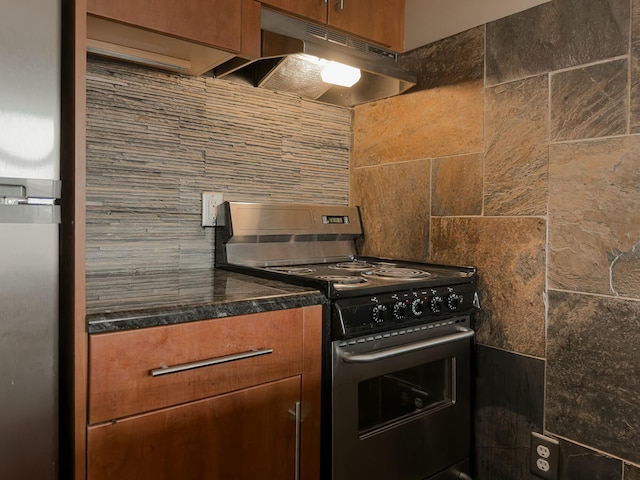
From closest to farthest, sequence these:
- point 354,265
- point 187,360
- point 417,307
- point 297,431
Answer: point 187,360
point 297,431
point 417,307
point 354,265

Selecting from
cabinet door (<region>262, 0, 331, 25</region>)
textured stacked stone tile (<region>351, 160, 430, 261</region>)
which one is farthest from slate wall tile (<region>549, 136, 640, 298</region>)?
cabinet door (<region>262, 0, 331, 25</region>)

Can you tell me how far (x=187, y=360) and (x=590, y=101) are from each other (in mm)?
1432

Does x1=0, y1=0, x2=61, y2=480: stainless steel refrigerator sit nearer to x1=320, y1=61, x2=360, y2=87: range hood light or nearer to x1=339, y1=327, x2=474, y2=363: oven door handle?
x1=339, y1=327, x2=474, y2=363: oven door handle

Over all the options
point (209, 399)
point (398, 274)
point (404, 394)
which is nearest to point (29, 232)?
point (209, 399)

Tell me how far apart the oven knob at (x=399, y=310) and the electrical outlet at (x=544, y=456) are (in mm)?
675

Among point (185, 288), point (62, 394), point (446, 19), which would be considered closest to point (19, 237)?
point (62, 394)

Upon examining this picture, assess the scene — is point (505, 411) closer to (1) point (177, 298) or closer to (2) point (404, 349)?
(2) point (404, 349)

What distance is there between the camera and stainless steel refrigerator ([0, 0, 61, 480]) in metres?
0.90

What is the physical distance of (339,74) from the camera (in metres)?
1.88

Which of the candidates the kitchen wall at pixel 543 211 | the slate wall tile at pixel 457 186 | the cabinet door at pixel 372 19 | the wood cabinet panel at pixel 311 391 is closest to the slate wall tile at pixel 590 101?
the kitchen wall at pixel 543 211

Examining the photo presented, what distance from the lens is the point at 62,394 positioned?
1.06m

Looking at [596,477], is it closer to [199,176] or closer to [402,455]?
[402,455]

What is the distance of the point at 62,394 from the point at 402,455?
107cm

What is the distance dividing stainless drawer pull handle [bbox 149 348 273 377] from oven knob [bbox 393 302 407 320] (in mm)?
437
